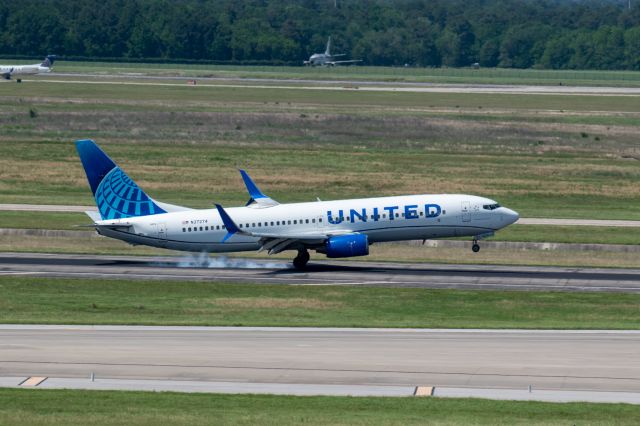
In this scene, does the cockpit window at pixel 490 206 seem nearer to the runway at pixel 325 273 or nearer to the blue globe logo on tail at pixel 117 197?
the runway at pixel 325 273

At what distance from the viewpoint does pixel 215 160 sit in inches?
4171

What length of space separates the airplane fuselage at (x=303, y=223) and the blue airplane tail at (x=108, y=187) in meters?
0.53

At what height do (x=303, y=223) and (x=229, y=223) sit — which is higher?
(x=229, y=223)

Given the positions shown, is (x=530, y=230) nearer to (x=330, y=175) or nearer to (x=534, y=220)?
(x=534, y=220)

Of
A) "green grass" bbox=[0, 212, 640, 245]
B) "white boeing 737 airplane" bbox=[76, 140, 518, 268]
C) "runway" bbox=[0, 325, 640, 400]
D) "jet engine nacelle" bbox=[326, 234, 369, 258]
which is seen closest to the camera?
"runway" bbox=[0, 325, 640, 400]

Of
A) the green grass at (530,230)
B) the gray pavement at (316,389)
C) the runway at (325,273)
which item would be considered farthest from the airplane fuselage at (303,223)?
the gray pavement at (316,389)

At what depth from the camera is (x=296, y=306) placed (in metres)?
50.9

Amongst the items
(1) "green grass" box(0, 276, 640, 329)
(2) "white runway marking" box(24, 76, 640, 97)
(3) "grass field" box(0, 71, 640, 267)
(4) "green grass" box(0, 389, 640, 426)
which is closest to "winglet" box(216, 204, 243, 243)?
(1) "green grass" box(0, 276, 640, 329)

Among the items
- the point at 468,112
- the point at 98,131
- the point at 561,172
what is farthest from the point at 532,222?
the point at 468,112

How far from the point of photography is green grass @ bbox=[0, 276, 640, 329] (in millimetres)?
47156

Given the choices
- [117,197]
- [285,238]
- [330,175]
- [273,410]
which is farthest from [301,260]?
[330,175]

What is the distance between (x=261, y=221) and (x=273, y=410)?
31098 millimetres

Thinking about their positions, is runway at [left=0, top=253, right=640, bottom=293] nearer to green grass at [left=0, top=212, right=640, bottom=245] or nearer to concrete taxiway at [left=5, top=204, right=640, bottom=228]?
green grass at [left=0, top=212, right=640, bottom=245]

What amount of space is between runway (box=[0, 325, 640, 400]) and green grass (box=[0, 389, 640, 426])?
2.20 meters
